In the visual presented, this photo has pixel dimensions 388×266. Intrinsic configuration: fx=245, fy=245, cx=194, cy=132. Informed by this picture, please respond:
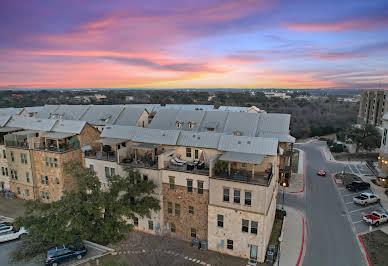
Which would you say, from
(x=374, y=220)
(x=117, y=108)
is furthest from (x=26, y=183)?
(x=374, y=220)

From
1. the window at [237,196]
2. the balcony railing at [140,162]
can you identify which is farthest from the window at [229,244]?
the balcony railing at [140,162]

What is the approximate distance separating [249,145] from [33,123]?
33740 millimetres

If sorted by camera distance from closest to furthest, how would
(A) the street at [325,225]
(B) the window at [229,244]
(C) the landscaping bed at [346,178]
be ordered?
(A) the street at [325,225] → (B) the window at [229,244] → (C) the landscaping bed at [346,178]

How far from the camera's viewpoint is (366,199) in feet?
116

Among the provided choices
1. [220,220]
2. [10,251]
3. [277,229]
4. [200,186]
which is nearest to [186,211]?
[200,186]

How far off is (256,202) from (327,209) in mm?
17856

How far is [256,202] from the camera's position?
2292 centimetres

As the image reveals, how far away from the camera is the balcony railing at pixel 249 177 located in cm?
2325

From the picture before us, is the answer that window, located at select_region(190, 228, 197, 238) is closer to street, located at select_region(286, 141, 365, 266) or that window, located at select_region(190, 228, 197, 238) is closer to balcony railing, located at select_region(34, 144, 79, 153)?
street, located at select_region(286, 141, 365, 266)

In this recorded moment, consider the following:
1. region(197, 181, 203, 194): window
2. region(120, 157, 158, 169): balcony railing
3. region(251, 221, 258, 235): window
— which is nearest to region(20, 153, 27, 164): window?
region(120, 157, 158, 169): balcony railing

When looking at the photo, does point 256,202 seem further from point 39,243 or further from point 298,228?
point 39,243

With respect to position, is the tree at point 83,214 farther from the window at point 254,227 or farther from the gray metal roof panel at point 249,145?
the gray metal roof panel at point 249,145

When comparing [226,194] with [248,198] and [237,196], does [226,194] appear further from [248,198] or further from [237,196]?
[248,198]

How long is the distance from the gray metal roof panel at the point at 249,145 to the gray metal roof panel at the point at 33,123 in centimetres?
2623
